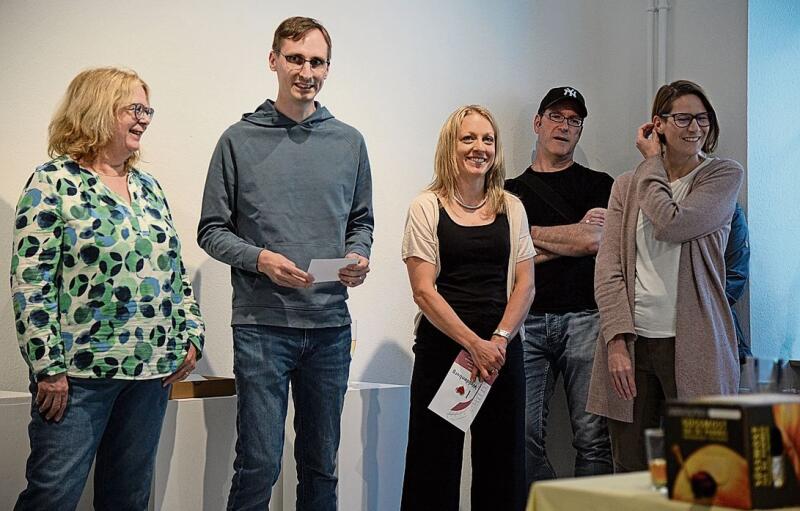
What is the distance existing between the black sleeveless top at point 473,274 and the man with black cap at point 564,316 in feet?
2.55

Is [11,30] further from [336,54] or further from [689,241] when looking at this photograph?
[689,241]

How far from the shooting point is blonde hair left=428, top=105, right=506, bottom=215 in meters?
3.13

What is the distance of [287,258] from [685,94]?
1.35 metres

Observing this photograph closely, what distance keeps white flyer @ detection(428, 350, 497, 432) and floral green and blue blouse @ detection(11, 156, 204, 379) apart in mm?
804

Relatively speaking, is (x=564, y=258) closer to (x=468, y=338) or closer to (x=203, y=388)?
(x=468, y=338)

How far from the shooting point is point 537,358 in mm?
3811

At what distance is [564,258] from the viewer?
3793 millimetres

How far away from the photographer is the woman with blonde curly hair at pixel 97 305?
7.84ft

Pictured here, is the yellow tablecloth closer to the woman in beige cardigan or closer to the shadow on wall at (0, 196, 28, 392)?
the woman in beige cardigan

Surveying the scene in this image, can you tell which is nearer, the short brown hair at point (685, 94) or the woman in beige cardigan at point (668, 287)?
the woman in beige cardigan at point (668, 287)

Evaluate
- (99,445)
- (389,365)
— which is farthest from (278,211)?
(389,365)

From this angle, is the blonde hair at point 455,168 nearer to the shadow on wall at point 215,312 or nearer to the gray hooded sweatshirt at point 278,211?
the gray hooded sweatshirt at point 278,211

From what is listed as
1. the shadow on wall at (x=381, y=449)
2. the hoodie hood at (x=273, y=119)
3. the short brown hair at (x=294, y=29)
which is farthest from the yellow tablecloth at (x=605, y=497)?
→ the shadow on wall at (x=381, y=449)

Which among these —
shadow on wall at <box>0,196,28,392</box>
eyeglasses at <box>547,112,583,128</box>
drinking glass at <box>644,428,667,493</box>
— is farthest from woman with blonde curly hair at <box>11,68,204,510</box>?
eyeglasses at <box>547,112,583,128</box>
